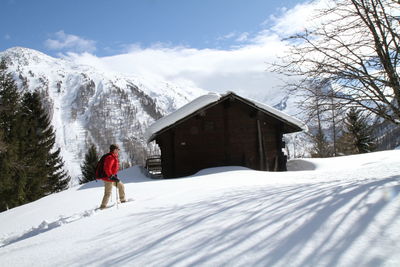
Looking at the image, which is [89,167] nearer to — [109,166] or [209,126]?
[209,126]

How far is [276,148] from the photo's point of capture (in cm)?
1722

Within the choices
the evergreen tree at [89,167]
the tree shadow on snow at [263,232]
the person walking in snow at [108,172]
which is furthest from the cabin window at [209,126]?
the evergreen tree at [89,167]

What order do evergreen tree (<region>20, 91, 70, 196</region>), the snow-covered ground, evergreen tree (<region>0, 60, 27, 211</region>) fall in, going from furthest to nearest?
evergreen tree (<region>20, 91, 70, 196</region>)
evergreen tree (<region>0, 60, 27, 211</region>)
the snow-covered ground

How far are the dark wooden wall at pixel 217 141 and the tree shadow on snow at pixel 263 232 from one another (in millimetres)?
10356

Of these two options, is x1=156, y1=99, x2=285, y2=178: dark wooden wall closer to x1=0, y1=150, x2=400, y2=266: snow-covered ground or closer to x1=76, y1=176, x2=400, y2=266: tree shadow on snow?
x1=0, y1=150, x2=400, y2=266: snow-covered ground

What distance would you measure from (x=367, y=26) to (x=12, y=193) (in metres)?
21.3

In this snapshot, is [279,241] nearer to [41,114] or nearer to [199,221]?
[199,221]

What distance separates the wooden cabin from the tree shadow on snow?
403 inches

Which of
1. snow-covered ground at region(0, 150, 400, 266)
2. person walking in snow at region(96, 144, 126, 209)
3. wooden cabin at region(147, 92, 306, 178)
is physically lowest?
snow-covered ground at region(0, 150, 400, 266)

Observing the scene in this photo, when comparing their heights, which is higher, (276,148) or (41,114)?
(41,114)

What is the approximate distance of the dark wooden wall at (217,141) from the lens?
15.2m

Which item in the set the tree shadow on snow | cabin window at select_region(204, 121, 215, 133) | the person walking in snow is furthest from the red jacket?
cabin window at select_region(204, 121, 215, 133)

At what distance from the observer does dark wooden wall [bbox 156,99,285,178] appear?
49.8 feet

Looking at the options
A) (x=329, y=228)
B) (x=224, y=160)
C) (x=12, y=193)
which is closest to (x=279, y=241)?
(x=329, y=228)
